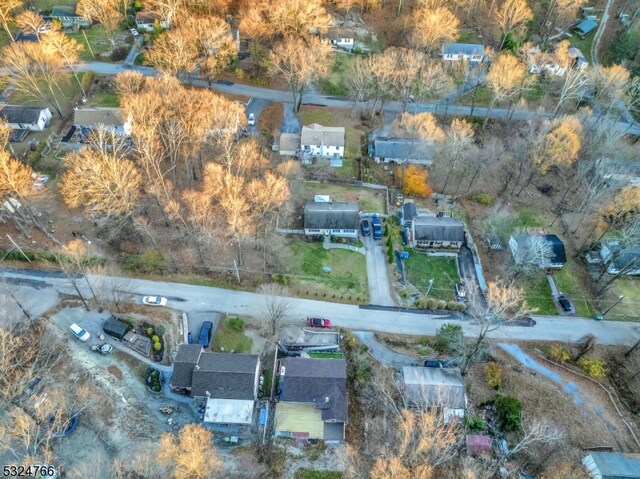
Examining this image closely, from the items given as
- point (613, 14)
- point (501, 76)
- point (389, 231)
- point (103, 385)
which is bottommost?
point (103, 385)

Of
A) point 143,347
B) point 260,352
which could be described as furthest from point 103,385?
point 260,352

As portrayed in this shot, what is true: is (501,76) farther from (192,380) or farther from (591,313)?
(192,380)

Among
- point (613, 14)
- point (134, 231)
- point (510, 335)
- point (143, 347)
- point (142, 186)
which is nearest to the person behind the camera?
point (143, 347)

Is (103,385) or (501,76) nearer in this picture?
(103,385)

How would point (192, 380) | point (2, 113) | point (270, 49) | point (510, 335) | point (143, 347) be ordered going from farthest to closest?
point (270, 49) < point (2, 113) < point (510, 335) < point (143, 347) < point (192, 380)

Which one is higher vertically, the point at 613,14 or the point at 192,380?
the point at 613,14

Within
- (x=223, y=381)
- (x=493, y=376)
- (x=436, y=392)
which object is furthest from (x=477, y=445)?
(x=223, y=381)

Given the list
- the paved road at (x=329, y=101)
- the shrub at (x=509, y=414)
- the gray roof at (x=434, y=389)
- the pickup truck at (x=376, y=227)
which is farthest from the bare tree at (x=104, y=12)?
the shrub at (x=509, y=414)

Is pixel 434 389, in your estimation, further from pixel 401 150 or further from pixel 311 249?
pixel 401 150
